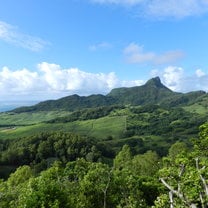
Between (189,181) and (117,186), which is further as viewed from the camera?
(117,186)

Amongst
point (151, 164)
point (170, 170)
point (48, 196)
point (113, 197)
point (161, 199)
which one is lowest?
point (151, 164)

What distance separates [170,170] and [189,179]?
2.07 meters

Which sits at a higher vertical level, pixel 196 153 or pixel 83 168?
Result: pixel 196 153

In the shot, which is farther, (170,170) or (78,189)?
(78,189)

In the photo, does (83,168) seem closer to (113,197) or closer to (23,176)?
(113,197)

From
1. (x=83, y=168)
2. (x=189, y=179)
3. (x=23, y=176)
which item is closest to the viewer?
(x=189, y=179)

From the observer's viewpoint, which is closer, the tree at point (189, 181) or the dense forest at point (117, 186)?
the tree at point (189, 181)

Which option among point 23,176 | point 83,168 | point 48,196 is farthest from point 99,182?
point 23,176

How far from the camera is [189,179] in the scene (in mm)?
24188

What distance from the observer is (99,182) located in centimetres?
6372

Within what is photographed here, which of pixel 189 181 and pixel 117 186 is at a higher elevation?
pixel 189 181

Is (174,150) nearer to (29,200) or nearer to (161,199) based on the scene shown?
(29,200)

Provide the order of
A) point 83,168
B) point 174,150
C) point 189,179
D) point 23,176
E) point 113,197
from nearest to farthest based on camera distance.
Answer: point 189,179
point 113,197
point 83,168
point 23,176
point 174,150

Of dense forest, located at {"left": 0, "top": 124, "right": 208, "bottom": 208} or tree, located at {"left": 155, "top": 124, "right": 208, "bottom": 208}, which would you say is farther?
dense forest, located at {"left": 0, "top": 124, "right": 208, "bottom": 208}
